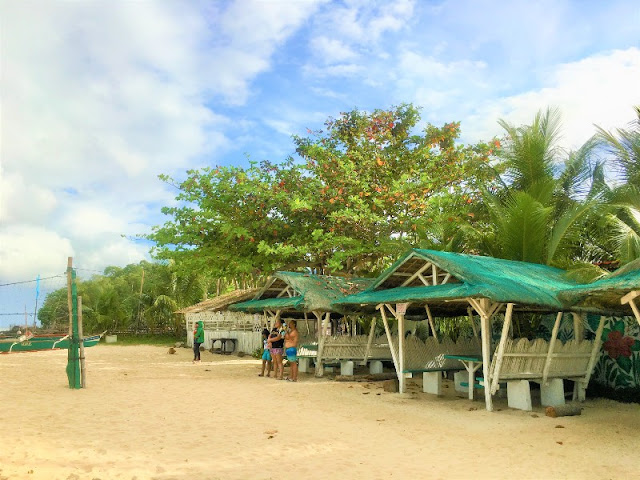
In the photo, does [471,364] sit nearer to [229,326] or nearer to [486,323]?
[486,323]

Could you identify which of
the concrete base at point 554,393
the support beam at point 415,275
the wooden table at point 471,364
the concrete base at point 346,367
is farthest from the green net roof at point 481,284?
the concrete base at point 346,367

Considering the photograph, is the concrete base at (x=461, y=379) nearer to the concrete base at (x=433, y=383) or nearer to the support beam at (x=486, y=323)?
the concrete base at (x=433, y=383)

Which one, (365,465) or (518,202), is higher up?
(518,202)

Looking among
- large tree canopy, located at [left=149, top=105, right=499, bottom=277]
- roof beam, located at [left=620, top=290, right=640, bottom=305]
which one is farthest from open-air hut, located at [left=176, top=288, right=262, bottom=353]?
roof beam, located at [left=620, top=290, right=640, bottom=305]

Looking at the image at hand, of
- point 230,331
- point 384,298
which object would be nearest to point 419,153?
point 384,298

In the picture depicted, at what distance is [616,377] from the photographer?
11.2 m

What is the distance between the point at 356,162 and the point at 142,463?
44.3 feet

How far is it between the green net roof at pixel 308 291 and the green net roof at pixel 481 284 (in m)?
1.80

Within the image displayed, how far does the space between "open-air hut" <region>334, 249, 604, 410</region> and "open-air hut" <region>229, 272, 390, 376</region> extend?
1.80 m

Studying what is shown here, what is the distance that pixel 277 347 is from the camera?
14.2 metres

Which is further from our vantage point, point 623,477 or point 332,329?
point 332,329

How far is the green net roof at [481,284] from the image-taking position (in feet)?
29.2

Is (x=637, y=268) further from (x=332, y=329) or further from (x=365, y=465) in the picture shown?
(x=332, y=329)

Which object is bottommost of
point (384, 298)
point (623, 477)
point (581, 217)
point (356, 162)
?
point (623, 477)
